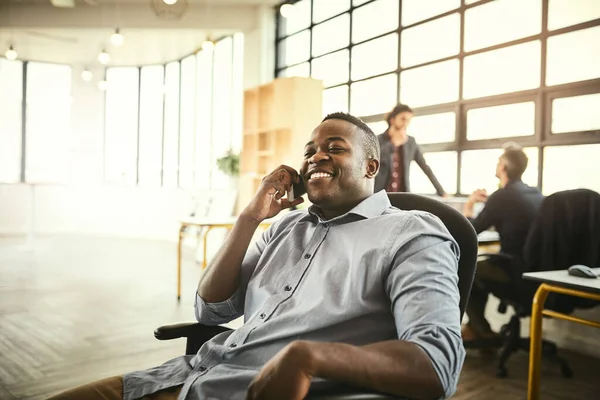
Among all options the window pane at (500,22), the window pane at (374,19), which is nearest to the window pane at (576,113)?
the window pane at (500,22)

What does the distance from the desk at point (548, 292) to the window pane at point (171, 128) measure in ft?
29.7

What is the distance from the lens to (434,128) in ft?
16.1

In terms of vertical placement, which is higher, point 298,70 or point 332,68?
point 298,70

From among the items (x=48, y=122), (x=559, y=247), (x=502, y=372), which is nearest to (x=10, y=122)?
(x=48, y=122)

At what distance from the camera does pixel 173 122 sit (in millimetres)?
10555

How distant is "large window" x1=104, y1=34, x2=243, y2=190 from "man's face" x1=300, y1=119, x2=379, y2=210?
7.02 meters

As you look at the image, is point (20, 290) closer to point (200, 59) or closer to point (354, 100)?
point (354, 100)

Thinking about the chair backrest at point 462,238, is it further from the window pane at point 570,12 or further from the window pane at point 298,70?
the window pane at point 298,70

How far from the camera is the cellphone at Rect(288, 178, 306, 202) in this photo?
1570 mm

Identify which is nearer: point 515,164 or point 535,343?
point 535,343

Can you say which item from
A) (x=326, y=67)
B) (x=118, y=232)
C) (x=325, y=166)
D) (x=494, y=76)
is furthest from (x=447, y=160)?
(x=118, y=232)

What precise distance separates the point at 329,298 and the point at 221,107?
8.20m

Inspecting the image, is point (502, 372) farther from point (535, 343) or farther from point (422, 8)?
point (422, 8)

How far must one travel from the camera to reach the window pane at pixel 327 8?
644 centimetres
